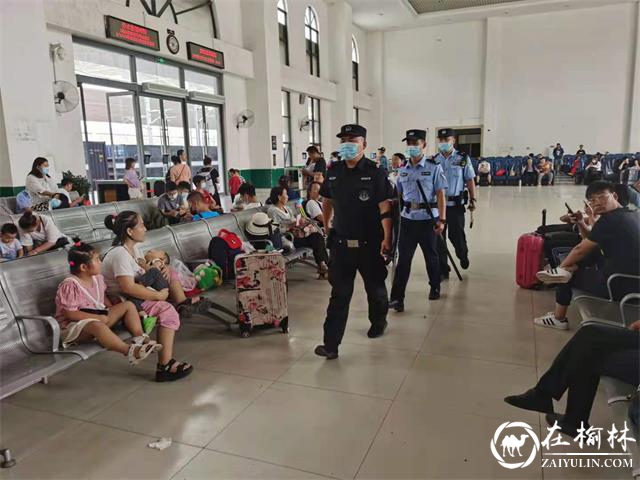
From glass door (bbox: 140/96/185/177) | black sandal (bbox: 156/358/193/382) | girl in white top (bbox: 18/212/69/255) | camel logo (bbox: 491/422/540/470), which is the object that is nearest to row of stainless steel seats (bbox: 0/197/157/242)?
girl in white top (bbox: 18/212/69/255)

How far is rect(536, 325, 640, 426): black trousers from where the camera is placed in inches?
81.4

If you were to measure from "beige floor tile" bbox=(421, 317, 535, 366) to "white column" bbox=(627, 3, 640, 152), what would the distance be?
20851 millimetres

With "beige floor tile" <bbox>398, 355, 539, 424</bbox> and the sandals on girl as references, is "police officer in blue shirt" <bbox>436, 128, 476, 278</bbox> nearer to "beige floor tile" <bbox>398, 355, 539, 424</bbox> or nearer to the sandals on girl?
"beige floor tile" <bbox>398, 355, 539, 424</bbox>

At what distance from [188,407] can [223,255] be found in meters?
1.84

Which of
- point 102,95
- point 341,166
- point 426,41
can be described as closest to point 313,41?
point 426,41

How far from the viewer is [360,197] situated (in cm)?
329

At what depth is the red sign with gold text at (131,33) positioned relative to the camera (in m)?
8.88

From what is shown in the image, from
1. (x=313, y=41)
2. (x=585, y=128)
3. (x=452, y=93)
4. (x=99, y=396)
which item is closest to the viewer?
(x=99, y=396)

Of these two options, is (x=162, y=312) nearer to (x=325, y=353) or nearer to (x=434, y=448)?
(x=325, y=353)

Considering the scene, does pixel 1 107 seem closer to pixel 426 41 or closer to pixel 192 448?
pixel 192 448

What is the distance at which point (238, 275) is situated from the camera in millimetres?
3732

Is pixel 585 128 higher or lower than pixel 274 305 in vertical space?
higher

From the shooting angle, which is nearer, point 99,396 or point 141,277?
point 99,396

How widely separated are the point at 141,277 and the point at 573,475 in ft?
8.91
